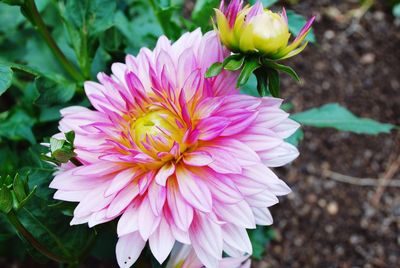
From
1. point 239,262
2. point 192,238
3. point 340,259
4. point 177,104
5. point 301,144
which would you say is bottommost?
point 340,259

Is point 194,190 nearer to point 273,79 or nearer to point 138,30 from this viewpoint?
point 273,79

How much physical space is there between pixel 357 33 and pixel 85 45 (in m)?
1.09

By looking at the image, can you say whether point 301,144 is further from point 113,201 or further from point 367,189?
point 113,201

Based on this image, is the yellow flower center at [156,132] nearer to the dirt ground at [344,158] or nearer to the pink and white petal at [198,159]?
the pink and white petal at [198,159]

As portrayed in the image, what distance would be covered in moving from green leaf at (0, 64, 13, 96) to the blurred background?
0.65 ft

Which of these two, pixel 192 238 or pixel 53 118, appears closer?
pixel 192 238

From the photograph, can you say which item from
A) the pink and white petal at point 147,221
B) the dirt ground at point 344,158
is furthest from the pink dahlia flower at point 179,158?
the dirt ground at point 344,158

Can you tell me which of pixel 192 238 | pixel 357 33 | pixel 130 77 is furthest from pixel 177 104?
pixel 357 33

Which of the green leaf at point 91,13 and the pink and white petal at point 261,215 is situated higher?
the green leaf at point 91,13

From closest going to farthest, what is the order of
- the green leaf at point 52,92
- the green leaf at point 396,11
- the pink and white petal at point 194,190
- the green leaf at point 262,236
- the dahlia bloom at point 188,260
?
the pink and white petal at point 194,190
the dahlia bloom at point 188,260
the green leaf at point 52,92
the green leaf at point 262,236
the green leaf at point 396,11

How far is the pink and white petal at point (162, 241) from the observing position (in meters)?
0.71

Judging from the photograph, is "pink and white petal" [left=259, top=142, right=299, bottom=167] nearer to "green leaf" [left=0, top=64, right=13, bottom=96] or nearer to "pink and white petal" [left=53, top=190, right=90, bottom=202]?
"pink and white petal" [left=53, top=190, right=90, bottom=202]

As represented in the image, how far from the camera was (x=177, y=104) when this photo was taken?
0.78 meters

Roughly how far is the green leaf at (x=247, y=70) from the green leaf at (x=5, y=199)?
32 centimetres
